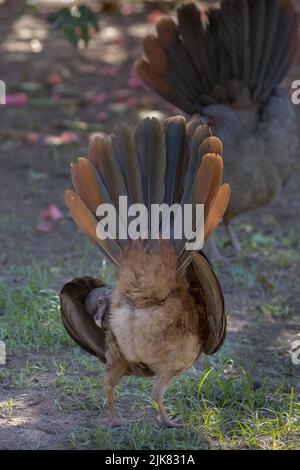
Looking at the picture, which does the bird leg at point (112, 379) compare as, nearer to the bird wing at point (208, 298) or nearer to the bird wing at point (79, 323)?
the bird wing at point (79, 323)

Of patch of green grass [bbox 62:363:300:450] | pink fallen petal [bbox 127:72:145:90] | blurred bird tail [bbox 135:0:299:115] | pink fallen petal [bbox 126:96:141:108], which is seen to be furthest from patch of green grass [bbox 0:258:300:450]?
pink fallen petal [bbox 127:72:145:90]

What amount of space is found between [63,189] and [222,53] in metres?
1.72

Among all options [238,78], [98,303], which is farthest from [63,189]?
Answer: [98,303]

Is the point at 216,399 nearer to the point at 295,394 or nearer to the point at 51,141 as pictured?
the point at 295,394

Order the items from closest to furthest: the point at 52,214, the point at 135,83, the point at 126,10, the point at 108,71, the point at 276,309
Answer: the point at 276,309 < the point at 52,214 < the point at 135,83 < the point at 108,71 < the point at 126,10

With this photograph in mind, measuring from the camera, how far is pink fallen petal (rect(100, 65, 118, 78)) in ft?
29.5

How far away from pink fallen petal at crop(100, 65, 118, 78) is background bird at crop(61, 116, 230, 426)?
5.19 metres

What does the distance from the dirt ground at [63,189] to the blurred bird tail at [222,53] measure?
41.5 inches

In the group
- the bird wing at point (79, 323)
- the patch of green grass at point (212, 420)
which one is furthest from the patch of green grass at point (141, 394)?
the bird wing at point (79, 323)

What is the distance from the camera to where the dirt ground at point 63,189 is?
169 inches

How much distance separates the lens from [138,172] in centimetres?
384

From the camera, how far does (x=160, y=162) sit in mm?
3826

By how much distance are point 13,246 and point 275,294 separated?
67.1 inches

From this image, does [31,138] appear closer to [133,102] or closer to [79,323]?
[133,102]
